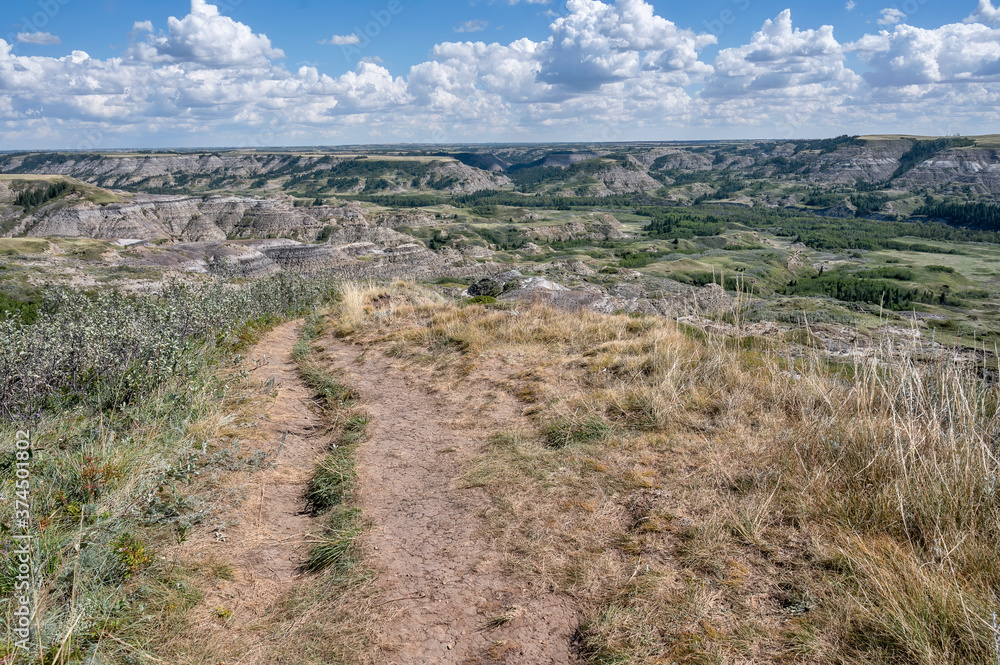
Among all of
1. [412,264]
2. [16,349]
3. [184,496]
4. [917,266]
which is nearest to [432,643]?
[184,496]

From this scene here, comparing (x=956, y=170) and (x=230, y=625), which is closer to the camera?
(x=230, y=625)

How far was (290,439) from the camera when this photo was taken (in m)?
6.07

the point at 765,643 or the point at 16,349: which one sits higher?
the point at 16,349

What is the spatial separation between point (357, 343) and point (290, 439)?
467 cm

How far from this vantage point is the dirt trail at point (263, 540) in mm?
3225

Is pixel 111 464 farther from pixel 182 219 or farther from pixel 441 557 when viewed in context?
pixel 182 219

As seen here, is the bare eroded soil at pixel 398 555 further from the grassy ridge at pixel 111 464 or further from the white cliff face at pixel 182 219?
the white cliff face at pixel 182 219

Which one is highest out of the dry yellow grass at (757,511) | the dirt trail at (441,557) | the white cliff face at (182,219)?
the white cliff face at (182,219)

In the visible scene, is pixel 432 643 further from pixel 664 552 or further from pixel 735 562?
pixel 735 562

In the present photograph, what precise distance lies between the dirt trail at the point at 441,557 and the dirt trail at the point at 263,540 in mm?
611

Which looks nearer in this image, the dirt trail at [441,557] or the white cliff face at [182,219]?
the dirt trail at [441,557]

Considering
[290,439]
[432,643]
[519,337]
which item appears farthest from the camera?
[519,337]

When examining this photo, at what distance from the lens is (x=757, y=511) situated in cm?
379

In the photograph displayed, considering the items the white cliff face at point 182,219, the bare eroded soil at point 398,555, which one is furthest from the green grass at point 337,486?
the white cliff face at point 182,219
